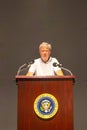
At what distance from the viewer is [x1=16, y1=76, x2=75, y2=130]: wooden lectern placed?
3201mm

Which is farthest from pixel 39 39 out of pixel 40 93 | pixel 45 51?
pixel 40 93

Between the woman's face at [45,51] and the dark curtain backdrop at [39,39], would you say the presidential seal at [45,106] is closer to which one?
the woman's face at [45,51]

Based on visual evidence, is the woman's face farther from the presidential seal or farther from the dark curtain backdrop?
the dark curtain backdrop

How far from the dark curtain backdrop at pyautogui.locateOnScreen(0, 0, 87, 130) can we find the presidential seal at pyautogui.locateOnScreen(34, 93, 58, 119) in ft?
7.96

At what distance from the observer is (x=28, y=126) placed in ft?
10.5

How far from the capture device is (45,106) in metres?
3.21

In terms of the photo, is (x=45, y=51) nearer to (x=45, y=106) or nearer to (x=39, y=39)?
(x=45, y=106)

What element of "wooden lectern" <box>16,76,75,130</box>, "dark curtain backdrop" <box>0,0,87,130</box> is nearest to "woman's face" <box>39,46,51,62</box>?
"wooden lectern" <box>16,76,75,130</box>

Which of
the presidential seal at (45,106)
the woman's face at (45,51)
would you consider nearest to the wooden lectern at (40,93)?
the presidential seal at (45,106)

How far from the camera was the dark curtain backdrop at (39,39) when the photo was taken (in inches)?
221

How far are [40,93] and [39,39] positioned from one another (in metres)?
2.52

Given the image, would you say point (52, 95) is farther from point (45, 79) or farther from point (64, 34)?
point (64, 34)
